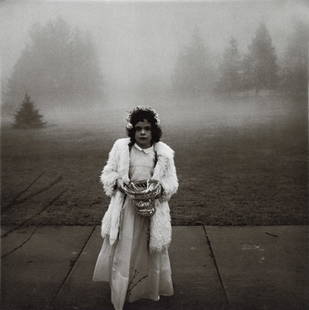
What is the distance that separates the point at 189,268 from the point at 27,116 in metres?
2.94

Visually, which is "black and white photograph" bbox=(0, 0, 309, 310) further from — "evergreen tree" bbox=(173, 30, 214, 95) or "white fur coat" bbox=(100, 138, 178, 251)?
"white fur coat" bbox=(100, 138, 178, 251)

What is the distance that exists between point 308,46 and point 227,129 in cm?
145

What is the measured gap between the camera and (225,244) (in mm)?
Result: 4363

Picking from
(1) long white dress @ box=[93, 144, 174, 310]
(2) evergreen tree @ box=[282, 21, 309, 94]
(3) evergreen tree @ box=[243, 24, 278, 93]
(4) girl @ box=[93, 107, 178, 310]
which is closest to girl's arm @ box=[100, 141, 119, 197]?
(4) girl @ box=[93, 107, 178, 310]

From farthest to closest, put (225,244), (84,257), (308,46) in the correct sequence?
(308,46) < (225,244) < (84,257)

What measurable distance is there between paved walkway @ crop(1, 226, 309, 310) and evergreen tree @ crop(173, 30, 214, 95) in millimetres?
1877

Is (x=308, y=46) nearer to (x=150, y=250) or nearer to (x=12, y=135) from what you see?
(x=150, y=250)

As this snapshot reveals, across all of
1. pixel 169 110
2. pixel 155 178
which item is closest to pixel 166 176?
pixel 155 178

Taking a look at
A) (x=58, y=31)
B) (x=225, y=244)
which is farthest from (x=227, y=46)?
(x=225, y=244)

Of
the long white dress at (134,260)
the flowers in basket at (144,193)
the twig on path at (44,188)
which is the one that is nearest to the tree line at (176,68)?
the twig on path at (44,188)

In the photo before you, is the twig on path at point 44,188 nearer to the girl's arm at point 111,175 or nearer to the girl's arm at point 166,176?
the girl's arm at point 111,175

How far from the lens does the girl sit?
9.18 feet

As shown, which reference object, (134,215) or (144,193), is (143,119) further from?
(134,215)

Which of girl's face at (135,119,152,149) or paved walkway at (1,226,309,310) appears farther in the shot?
paved walkway at (1,226,309,310)
